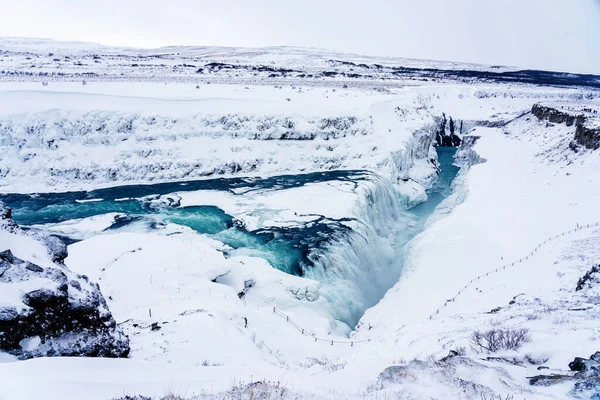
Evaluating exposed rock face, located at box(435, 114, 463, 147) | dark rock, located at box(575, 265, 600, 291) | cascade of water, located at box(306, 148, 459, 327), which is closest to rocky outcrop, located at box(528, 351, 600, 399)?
dark rock, located at box(575, 265, 600, 291)

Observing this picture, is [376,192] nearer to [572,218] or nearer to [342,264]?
[342,264]

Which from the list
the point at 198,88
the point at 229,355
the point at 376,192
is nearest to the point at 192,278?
the point at 229,355

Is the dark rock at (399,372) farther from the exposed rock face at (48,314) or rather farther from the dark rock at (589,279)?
the dark rock at (589,279)

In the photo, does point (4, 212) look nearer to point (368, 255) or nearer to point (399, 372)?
point (399, 372)

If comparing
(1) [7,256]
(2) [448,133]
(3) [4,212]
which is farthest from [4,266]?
(2) [448,133]

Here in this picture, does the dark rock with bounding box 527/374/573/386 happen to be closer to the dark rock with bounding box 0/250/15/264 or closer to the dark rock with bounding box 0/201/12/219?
the dark rock with bounding box 0/250/15/264
